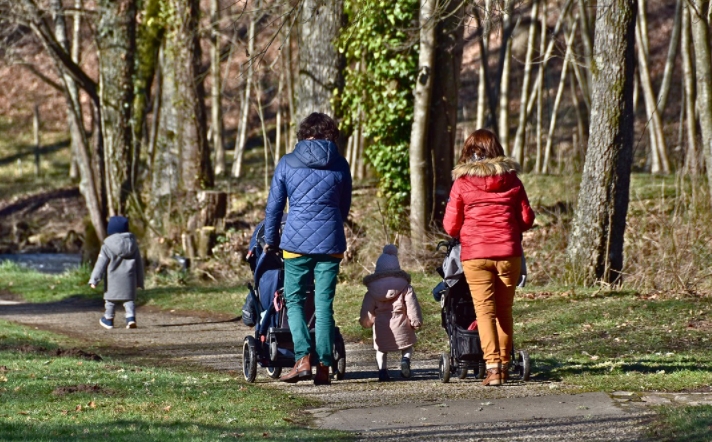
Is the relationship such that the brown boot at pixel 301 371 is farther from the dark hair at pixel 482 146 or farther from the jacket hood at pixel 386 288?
the dark hair at pixel 482 146

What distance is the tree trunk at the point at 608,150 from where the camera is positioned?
1432cm

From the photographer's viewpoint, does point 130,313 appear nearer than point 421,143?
Yes

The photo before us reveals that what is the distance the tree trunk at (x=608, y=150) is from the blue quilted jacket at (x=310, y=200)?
6461mm

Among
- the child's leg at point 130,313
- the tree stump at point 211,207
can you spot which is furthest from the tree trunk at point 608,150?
the tree stump at point 211,207

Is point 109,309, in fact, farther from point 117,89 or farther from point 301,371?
point 117,89

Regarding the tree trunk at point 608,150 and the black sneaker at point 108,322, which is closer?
the tree trunk at point 608,150

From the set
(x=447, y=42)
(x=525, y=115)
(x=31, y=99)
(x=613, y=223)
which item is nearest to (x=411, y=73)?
(x=447, y=42)

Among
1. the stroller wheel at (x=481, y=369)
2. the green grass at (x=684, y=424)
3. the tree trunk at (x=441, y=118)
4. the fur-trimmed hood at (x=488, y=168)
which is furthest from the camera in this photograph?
the tree trunk at (x=441, y=118)

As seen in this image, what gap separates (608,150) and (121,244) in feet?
21.3

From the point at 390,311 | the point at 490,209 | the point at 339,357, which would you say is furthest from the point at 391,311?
the point at 490,209

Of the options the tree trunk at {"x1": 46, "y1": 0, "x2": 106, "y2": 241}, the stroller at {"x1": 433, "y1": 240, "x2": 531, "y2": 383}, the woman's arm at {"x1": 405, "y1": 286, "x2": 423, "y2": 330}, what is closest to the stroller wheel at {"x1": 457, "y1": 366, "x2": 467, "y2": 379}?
the stroller at {"x1": 433, "y1": 240, "x2": 531, "y2": 383}

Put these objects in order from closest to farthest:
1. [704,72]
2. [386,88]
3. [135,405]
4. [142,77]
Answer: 1. [135,405]
2. [704,72]
3. [386,88]
4. [142,77]

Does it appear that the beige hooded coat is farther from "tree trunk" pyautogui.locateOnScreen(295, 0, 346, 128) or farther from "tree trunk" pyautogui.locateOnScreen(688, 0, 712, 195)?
"tree trunk" pyautogui.locateOnScreen(295, 0, 346, 128)

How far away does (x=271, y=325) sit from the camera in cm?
922
